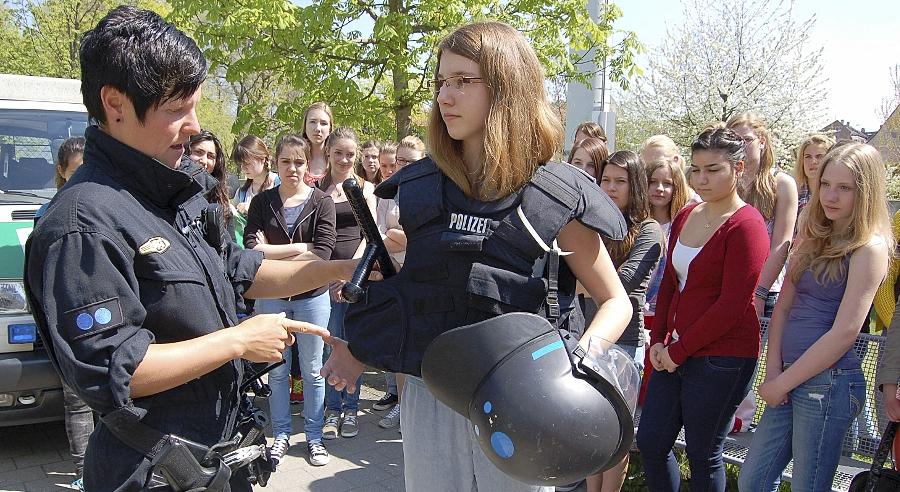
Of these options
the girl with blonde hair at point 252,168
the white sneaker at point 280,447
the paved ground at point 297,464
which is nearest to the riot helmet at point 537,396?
the paved ground at point 297,464

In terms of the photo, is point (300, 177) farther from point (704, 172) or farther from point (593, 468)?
point (593, 468)

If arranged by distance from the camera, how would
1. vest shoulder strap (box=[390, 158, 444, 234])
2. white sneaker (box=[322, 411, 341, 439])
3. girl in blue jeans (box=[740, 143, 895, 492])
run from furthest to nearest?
white sneaker (box=[322, 411, 341, 439]), girl in blue jeans (box=[740, 143, 895, 492]), vest shoulder strap (box=[390, 158, 444, 234])

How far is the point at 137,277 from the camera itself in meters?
1.67

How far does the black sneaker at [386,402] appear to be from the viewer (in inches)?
236

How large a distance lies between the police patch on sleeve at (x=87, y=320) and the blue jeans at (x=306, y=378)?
332 centimetres

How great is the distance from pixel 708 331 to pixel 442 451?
161 centimetres

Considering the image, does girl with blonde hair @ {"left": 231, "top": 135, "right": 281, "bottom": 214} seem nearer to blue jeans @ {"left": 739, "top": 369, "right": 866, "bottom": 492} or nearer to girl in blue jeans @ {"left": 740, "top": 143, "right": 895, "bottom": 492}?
girl in blue jeans @ {"left": 740, "top": 143, "right": 895, "bottom": 492}

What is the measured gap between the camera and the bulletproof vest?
1883 millimetres

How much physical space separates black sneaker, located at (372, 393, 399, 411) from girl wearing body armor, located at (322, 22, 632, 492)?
3.98 metres

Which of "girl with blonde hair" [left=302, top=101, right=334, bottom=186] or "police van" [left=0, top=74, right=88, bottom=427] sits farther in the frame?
"girl with blonde hair" [left=302, top=101, right=334, bottom=186]

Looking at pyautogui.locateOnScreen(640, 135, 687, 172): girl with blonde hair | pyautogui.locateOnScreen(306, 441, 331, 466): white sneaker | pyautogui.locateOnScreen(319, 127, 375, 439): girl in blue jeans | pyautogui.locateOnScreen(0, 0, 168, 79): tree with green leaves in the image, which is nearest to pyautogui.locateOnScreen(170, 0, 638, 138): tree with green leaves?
pyautogui.locateOnScreen(319, 127, 375, 439): girl in blue jeans

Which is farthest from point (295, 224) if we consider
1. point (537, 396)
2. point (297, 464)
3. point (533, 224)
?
point (537, 396)

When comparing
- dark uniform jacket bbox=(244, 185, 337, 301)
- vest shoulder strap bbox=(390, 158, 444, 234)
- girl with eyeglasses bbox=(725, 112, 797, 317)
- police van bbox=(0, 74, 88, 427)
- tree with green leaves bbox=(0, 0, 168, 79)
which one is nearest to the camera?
vest shoulder strap bbox=(390, 158, 444, 234)

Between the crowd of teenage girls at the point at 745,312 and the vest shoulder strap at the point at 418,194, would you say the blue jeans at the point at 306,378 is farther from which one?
the vest shoulder strap at the point at 418,194
